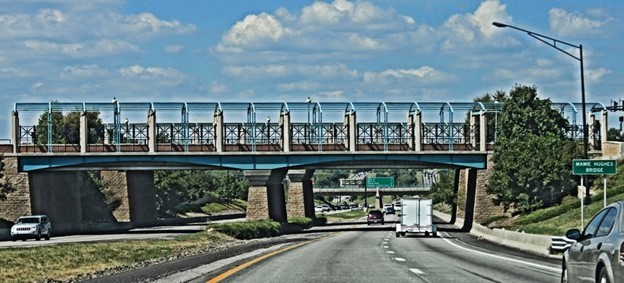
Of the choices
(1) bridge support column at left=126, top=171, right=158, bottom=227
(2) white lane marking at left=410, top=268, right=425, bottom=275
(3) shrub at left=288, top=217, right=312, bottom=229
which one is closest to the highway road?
(2) white lane marking at left=410, top=268, right=425, bottom=275

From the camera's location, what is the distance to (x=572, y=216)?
62188 mm

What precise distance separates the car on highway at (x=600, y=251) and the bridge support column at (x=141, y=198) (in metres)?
83.3

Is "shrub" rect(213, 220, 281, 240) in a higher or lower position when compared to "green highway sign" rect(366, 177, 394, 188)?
higher

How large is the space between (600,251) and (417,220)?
51.2m

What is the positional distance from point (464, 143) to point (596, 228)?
73887 mm

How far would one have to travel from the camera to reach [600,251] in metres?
13.8

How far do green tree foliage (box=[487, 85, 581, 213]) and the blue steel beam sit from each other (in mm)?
3896

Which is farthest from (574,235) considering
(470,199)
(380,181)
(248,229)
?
(380,181)

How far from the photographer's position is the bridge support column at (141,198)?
9831 centimetres

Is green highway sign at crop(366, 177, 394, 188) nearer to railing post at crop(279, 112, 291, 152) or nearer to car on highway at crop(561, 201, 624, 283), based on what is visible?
railing post at crop(279, 112, 291, 152)

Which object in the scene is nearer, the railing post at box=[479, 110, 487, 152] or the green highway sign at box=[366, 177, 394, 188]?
the railing post at box=[479, 110, 487, 152]

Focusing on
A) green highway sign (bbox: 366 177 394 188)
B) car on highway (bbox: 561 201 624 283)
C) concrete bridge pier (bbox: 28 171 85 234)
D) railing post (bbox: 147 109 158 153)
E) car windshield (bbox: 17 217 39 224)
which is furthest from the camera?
green highway sign (bbox: 366 177 394 188)

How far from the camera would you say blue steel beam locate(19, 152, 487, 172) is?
82.6 meters

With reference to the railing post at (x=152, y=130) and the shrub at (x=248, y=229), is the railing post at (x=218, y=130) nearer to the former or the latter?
the railing post at (x=152, y=130)
